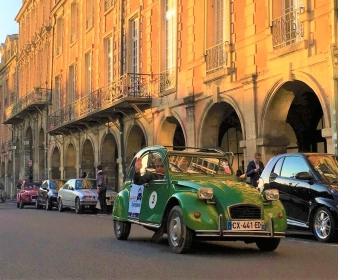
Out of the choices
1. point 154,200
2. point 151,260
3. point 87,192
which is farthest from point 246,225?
point 87,192

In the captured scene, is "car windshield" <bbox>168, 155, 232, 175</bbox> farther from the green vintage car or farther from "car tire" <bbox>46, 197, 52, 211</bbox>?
"car tire" <bbox>46, 197, 52, 211</bbox>

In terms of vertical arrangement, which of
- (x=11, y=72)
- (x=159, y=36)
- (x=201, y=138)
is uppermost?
(x=11, y=72)

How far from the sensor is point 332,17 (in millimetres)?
15805

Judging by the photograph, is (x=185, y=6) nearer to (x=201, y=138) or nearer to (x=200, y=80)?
(x=200, y=80)

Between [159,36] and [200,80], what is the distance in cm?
454

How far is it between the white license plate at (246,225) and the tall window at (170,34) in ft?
53.6

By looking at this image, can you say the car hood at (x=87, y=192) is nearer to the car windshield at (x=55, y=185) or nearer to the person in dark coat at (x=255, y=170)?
the car windshield at (x=55, y=185)

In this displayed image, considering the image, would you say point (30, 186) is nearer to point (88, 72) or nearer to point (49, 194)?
point (49, 194)

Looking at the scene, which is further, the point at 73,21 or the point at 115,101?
the point at 73,21

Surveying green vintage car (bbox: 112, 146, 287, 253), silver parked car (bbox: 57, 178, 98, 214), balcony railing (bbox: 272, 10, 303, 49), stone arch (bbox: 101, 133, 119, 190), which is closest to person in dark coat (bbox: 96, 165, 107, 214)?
silver parked car (bbox: 57, 178, 98, 214)

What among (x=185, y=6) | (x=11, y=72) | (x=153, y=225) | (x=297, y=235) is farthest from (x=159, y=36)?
(x=11, y=72)

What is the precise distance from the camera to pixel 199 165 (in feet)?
36.1

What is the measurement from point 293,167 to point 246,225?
153 inches

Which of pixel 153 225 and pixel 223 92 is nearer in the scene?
pixel 153 225
